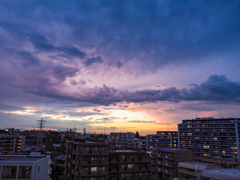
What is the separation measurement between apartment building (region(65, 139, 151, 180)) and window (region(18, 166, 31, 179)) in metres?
27.5

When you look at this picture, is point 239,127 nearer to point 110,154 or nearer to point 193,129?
point 193,129

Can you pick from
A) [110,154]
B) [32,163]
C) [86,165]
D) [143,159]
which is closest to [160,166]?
[143,159]

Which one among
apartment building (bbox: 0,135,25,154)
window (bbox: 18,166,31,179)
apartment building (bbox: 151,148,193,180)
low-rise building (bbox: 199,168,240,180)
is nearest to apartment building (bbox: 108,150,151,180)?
apartment building (bbox: 151,148,193,180)

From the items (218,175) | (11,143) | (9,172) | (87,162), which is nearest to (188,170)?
(218,175)

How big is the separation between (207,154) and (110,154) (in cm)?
9231

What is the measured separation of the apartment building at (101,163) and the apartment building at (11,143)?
347 feet

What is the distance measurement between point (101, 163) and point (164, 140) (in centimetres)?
10261

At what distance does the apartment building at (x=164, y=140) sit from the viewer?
488 feet

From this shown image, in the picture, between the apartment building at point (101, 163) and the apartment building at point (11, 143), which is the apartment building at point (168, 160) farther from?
the apartment building at point (11, 143)

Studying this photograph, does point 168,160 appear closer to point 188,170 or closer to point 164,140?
point 188,170

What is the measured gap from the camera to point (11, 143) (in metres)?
147

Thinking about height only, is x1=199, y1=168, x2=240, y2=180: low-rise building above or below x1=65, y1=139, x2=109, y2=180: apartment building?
above

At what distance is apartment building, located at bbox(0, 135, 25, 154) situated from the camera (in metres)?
142

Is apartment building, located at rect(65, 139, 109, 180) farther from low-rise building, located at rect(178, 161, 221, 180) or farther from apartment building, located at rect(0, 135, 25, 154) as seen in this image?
apartment building, located at rect(0, 135, 25, 154)
